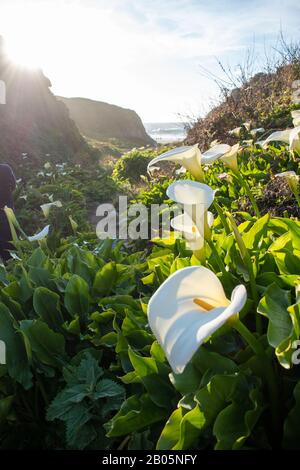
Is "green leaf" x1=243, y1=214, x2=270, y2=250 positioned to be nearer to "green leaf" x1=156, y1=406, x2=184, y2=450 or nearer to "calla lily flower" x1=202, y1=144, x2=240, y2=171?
"calla lily flower" x1=202, y1=144, x2=240, y2=171

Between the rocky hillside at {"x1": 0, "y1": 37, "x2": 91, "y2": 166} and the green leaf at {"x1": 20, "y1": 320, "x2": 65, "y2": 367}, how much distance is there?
13405mm

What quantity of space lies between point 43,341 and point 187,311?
1.08 metres

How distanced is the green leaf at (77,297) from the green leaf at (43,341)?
0.17 m

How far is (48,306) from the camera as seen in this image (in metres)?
1.94

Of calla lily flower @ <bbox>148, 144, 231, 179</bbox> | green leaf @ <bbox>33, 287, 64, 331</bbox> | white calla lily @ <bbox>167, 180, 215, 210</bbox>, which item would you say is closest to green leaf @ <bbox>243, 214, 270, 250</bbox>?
calla lily flower @ <bbox>148, 144, 231, 179</bbox>

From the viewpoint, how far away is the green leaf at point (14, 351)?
1694 mm

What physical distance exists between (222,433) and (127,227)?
297 centimetres

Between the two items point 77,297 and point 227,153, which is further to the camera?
point 77,297

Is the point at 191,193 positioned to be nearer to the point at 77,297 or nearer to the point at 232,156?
the point at 232,156

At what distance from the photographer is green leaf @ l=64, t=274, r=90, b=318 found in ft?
6.31

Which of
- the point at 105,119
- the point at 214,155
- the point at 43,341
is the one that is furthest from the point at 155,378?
the point at 105,119

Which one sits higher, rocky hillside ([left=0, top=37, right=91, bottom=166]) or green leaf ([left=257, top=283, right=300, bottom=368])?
rocky hillside ([left=0, top=37, right=91, bottom=166])

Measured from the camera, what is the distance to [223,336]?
1.30 metres
